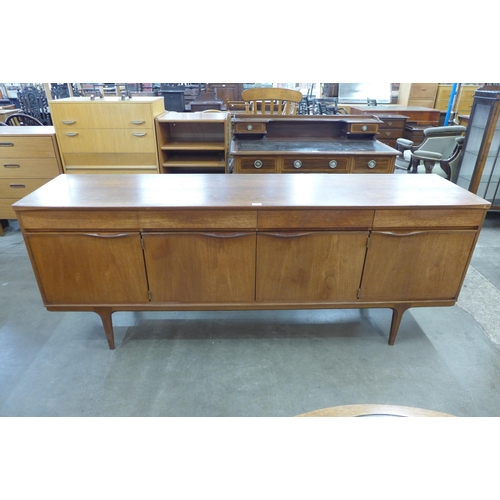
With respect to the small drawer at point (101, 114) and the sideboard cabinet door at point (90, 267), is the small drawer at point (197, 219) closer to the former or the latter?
the sideboard cabinet door at point (90, 267)

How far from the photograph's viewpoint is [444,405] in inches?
64.3

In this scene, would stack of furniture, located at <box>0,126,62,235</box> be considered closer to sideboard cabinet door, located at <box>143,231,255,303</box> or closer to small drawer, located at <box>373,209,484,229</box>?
sideboard cabinet door, located at <box>143,231,255,303</box>

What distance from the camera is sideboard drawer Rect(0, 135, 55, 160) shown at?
9.78 feet

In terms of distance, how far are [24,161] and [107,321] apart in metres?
2.05

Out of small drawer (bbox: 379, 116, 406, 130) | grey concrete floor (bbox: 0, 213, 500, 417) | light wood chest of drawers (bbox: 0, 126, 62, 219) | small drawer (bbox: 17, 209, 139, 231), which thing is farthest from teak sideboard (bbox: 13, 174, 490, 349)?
small drawer (bbox: 379, 116, 406, 130)

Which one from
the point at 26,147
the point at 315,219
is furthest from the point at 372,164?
the point at 26,147

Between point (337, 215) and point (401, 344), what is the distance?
3.07 feet

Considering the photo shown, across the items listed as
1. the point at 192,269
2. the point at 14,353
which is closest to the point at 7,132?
the point at 14,353

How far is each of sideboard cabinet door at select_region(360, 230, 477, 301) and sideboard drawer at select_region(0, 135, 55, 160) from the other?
9.39 feet

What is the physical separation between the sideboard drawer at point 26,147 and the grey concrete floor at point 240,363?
4.39 feet

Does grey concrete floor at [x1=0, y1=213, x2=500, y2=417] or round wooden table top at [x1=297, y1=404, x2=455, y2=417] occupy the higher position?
round wooden table top at [x1=297, y1=404, x2=455, y2=417]

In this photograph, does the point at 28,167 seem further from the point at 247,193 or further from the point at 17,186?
the point at 247,193
